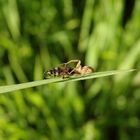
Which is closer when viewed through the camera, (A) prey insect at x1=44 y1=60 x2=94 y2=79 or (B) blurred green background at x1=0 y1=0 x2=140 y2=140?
(A) prey insect at x1=44 y1=60 x2=94 y2=79

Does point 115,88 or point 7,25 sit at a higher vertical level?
point 7,25

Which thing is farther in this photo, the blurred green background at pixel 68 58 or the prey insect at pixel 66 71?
the blurred green background at pixel 68 58

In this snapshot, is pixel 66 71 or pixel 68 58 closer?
pixel 66 71

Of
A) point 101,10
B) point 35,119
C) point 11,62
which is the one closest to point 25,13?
point 11,62

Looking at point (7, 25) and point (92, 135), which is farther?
point (7, 25)

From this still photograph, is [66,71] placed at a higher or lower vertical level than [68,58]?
lower

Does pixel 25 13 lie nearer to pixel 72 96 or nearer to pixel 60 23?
pixel 60 23

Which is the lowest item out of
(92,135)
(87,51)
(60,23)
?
(92,135)

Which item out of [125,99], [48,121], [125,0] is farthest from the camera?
[125,0]
